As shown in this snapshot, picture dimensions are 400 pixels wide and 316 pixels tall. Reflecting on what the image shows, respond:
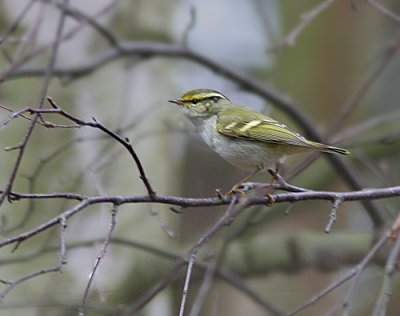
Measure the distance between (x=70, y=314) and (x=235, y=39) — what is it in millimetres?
3078

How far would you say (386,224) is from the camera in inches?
147

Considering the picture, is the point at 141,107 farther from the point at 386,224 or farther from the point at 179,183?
the point at 386,224

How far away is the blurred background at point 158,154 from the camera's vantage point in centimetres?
379

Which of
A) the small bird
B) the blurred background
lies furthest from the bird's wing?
the blurred background

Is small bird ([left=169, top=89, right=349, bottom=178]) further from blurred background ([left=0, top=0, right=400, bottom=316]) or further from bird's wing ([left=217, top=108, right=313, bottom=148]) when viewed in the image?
blurred background ([left=0, top=0, right=400, bottom=316])

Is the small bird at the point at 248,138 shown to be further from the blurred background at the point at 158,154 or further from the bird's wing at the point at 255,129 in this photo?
the blurred background at the point at 158,154

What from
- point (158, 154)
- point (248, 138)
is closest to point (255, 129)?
point (248, 138)

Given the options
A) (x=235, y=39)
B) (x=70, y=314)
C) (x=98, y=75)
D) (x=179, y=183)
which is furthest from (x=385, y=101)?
(x=70, y=314)

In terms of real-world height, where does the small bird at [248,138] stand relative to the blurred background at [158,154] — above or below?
below

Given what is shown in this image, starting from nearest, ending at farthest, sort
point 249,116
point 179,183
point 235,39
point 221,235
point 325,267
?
point 249,116, point 325,267, point 221,235, point 179,183, point 235,39

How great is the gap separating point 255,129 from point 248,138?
0.07 meters

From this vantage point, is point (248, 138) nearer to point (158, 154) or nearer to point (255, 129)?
point (255, 129)

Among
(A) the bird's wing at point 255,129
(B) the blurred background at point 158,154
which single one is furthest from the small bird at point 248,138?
(B) the blurred background at point 158,154

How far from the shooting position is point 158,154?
177 inches
